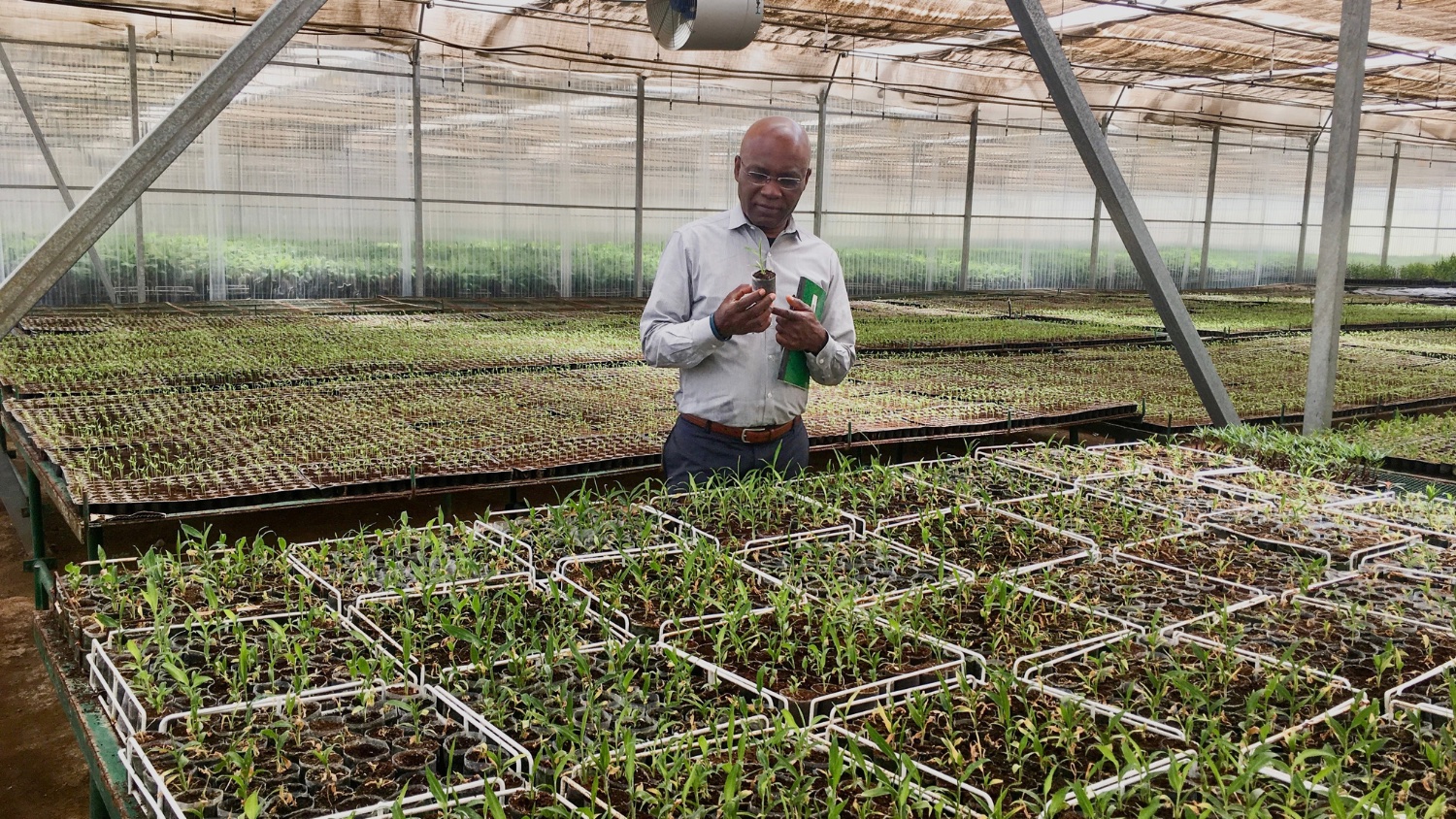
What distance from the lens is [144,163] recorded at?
346cm

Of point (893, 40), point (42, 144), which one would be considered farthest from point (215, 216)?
point (893, 40)

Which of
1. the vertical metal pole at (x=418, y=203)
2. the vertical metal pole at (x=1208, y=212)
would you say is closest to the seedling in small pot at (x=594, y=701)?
the vertical metal pole at (x=418, y=203)

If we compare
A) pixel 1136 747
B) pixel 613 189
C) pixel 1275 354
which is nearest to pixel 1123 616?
pixel 1136 747

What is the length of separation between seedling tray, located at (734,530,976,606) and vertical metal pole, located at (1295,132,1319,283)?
22.3 metres

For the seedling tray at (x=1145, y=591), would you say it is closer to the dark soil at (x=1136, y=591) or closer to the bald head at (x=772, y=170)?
the dark soil at (x=1136, y=591)

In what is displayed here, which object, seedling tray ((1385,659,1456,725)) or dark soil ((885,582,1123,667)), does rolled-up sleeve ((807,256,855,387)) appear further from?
seedling tray ((1385,659,1456,725))

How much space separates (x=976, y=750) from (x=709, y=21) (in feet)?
11.4

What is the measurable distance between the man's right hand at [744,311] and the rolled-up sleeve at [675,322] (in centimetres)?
13

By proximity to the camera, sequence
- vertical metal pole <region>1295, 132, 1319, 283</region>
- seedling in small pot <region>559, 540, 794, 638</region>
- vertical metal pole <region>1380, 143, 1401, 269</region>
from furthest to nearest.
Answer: vertical metal pole <region>1380, 143, 1401, 269</region> < vertical metal pole <region>1295, 132, 1319, 283</region> < seedling in small pot <region>559, 540, 794, 638</region>

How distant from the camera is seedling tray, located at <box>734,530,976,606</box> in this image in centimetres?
260

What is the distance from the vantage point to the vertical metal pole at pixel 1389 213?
24281mm

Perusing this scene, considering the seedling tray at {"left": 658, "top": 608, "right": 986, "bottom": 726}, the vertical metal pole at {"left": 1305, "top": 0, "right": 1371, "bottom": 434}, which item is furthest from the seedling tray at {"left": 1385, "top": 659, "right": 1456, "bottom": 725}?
the vertical metal pole at {"left": 1305, "top": 0, "right": 1371, "bottom": 434}

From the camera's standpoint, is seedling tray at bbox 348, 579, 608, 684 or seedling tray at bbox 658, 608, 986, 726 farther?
seedling tray at bbox 348, 579, 608, 684

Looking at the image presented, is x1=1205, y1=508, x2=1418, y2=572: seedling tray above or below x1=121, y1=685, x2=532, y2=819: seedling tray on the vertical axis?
above
